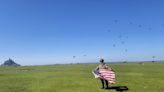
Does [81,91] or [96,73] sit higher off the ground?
[96,73]

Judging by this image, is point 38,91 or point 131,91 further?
point 38,91

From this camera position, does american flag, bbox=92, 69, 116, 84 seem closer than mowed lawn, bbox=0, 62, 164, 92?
Yes

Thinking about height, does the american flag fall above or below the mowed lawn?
above

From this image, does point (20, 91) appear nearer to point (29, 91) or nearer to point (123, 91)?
point (29, 91)

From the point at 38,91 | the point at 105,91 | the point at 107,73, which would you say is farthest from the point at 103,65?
the point at 38,91

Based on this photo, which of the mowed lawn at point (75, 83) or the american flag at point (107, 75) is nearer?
the american flag at point (107, 75)

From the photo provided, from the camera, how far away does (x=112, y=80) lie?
31781 mm

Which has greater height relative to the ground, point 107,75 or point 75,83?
point 107,75

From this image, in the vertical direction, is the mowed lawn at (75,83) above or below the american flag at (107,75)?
below

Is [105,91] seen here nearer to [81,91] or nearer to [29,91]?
[81,91]

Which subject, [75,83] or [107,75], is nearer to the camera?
[107,75]

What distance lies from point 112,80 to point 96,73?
227 cm

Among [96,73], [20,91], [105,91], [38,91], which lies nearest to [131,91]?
[105,91]

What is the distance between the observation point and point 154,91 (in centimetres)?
2922
